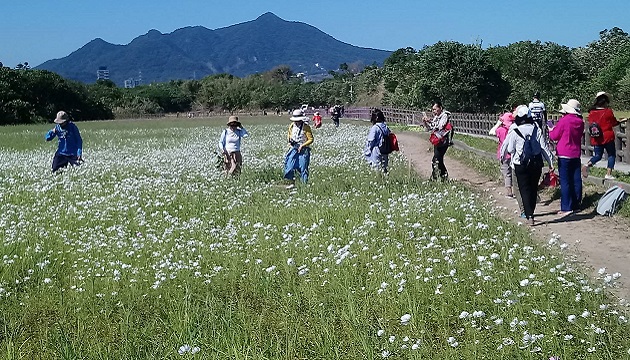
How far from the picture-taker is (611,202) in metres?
10.3

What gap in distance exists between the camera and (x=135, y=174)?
17250 mm

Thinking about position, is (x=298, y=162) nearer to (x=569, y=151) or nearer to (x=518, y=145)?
(x=518, y=145)

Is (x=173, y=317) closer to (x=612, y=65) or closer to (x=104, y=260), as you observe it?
(x=104, y=260)

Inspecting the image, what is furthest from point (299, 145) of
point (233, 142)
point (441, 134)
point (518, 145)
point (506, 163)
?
point (518, 145)

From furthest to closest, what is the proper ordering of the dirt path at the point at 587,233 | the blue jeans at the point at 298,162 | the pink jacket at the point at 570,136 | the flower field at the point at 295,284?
the blue jeans at the point at 298,162 < the pink jacket at the point at 570,136 < the dirt path at the point at 587,233 < the flower field at the point at 295,284

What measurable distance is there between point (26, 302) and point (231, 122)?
8.92m

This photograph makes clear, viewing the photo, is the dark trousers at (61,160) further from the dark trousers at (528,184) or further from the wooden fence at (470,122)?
the dark trousers at (528,184)

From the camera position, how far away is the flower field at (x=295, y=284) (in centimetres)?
514

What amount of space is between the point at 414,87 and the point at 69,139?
4120cm

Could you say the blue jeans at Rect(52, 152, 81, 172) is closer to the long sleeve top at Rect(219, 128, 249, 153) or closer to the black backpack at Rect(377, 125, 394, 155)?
the long sleeve top at Rect(219, 128, 249, 153)

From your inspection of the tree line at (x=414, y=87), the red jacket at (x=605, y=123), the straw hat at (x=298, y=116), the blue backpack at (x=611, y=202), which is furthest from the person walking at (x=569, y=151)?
the tree line at (x=414, y=87)

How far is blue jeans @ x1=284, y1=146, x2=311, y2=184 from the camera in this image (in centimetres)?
1391

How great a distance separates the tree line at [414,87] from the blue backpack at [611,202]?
40.6 metres

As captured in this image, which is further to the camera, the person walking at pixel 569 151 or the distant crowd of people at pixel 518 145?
the person walking at pixel 569 151
